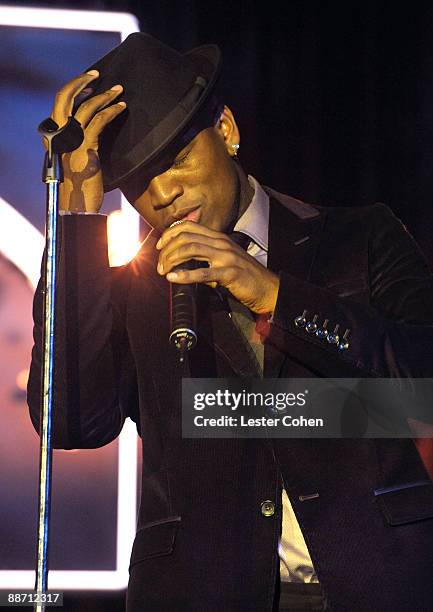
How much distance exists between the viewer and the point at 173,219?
5.63 feet

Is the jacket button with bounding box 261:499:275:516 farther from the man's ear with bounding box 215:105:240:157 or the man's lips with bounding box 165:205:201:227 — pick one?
the man's ear with bounding box 215:105:240:157

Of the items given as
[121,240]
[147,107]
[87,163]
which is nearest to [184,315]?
[87,163]

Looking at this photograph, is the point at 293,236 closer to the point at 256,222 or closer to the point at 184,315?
the point at 256,222

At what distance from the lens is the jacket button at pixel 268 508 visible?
57.7 inches

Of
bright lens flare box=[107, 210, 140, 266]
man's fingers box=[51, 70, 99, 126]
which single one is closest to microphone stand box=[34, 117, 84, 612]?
man's fingers box=[51, 70, 99, 126]

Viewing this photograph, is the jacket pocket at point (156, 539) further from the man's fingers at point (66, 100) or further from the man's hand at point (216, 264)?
the man's fingers at point (66, 100)

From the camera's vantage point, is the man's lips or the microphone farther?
the man's lips

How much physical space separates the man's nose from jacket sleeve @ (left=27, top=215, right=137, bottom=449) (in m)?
0.15

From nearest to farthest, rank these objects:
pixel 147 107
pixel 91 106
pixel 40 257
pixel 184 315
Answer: pixel 184 315 < pixel 91 106 < pixel 147 107 < pixel 40 257

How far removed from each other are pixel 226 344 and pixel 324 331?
0.65 ft

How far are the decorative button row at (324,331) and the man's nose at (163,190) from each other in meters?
0.39

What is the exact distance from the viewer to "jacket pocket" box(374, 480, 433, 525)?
1.45m

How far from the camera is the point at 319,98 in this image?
2650 millimetres

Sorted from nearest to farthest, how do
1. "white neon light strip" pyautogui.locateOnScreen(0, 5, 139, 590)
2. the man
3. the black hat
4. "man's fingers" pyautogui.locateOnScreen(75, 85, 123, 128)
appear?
the man, "man's fingers" pyautogui.locateOnScreen(75, 85, 123, 128), the black hat, "white neon light strip" pyautogui.locateOnScreen(0, 5, 139, 590)
